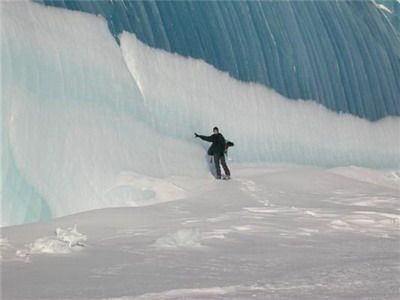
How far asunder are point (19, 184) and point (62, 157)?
674 mm

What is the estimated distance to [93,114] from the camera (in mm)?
8258

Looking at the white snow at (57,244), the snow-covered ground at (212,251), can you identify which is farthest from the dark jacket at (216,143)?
the white snow at (57,244)

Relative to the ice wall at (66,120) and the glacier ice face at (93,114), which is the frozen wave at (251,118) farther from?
the ice wall at (66,120)

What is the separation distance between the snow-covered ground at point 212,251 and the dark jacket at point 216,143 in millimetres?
1262

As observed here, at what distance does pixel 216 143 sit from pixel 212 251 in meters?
5.05

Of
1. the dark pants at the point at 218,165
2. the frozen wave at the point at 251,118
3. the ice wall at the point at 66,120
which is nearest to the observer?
the ice wall at the point at 66,120

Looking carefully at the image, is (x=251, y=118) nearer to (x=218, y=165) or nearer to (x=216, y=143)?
(x=216, y=143)

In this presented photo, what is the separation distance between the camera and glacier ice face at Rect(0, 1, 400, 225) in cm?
734

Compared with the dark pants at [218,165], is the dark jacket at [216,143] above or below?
above

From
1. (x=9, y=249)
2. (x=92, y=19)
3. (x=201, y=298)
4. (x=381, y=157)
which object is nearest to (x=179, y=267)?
(x=201, y=298)

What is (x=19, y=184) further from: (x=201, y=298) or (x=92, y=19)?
(x=201, y=298)

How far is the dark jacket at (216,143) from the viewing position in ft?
33.0

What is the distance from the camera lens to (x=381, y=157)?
15.0 m

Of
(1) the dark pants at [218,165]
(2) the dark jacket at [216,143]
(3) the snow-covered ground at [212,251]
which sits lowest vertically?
(3) the snow-covered ground at [212,251]
